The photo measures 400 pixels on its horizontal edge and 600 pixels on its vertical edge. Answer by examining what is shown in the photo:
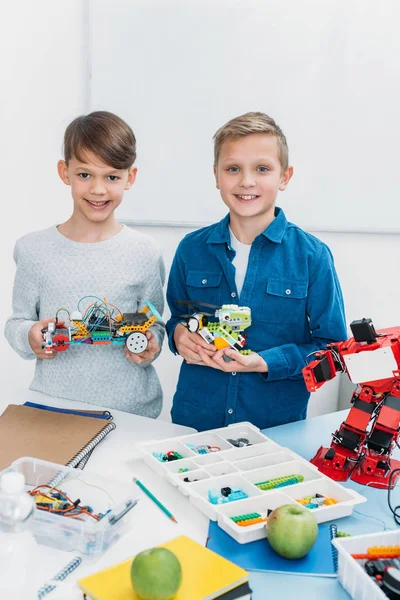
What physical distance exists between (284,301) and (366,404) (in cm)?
Result: 41

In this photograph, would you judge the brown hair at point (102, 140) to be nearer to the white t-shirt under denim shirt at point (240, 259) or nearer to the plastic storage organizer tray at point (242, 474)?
the white t-shirt under denim shirt at point (240, 259)

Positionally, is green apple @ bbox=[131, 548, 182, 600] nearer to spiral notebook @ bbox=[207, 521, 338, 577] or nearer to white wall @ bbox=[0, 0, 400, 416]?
spiral notebook @ bbox=[207, 521, 338, 577]

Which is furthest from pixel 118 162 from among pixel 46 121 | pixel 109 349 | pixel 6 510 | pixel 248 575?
pixel 46 121

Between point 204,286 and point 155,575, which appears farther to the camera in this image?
point 204,286

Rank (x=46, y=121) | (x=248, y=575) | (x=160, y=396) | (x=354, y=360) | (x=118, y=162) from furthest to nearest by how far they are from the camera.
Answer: (x=46, y=121) < (x=160, y=396) < (x=118, y=162) < (x=354, y=360) < (x=248, y=575)

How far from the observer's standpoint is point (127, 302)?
155 centimetres

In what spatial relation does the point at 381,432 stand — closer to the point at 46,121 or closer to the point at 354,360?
the point at 354,360

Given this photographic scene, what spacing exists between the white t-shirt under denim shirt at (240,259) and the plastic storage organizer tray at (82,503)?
67cm

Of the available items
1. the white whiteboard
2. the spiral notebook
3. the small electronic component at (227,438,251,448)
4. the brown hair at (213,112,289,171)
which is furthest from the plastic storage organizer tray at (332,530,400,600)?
the white whiteboard

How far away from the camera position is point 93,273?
1.54 m

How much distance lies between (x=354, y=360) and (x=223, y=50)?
5.41 feet

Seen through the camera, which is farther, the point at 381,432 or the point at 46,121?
the point at 46,121

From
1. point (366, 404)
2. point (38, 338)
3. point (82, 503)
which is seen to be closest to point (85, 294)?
point (38, 338)

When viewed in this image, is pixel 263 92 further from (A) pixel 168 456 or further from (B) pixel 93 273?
(A) pixel 168 456
